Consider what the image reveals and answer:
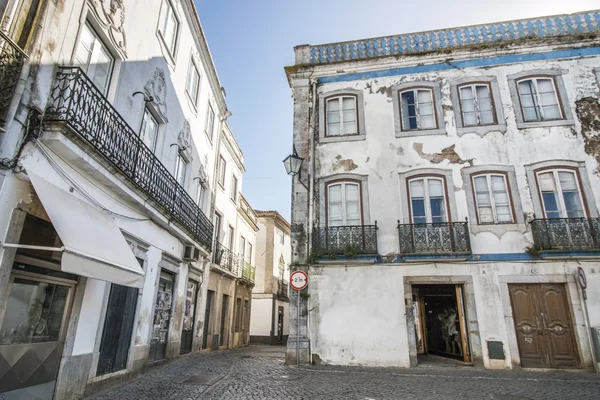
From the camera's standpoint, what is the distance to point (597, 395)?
617cm

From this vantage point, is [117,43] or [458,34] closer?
[117,43]

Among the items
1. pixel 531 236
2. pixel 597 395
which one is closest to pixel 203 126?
pixel 531 236

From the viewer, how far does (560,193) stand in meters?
9.92

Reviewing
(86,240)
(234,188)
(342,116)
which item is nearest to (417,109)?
(342,116)

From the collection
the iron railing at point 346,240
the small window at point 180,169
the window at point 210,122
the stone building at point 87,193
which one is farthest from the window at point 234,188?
the iron railing at point 346,240

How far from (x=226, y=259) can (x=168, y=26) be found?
10.4 m

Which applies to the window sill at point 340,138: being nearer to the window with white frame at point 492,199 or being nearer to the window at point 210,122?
the window with white frame at point 492,199

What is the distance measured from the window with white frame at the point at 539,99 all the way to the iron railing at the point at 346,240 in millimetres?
5841

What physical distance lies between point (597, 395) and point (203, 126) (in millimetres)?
13167

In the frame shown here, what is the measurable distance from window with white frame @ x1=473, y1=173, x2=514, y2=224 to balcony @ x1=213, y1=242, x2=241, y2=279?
10.4 metres

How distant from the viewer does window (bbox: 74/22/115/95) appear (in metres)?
6.53

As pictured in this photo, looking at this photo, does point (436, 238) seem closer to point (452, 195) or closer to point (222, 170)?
point (452, 195)

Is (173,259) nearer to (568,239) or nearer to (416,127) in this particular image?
(416,127)

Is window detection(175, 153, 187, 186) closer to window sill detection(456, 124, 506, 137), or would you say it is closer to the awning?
the awning
